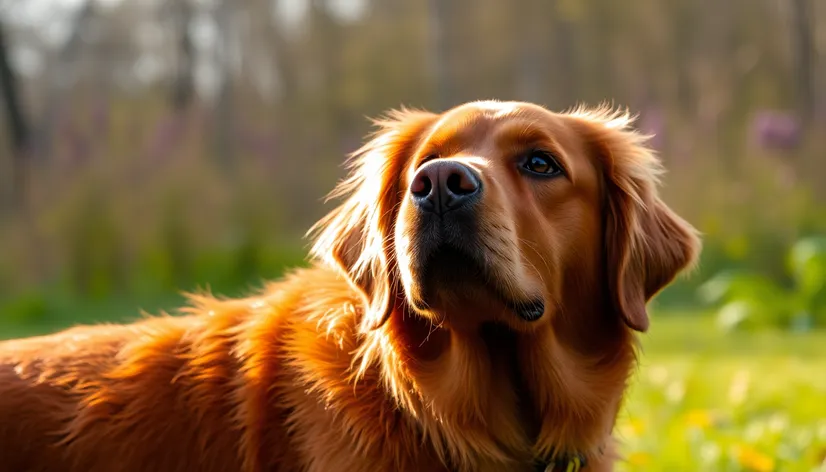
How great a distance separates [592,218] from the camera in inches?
119

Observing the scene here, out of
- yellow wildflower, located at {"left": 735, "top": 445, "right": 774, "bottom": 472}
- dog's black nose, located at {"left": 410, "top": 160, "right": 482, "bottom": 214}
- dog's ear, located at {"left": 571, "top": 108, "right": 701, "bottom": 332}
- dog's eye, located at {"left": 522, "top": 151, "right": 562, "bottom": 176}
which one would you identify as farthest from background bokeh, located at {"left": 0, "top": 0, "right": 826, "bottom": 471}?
dog's black nose, located at {"left": 410, "top": 160, "right": 482, "bottom": 214}

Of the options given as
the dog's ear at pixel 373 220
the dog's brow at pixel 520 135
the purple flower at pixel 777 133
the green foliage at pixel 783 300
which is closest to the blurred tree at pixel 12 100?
the green foliage at pixel 783 300

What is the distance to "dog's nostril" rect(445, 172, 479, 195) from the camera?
7.96ft

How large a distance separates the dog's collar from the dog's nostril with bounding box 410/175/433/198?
107cm

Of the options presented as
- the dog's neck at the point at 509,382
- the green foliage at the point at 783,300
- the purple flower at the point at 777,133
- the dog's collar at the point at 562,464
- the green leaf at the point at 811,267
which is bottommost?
the green foliage at the point at 783,300

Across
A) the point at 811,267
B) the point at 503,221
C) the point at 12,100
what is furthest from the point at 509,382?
the point at 12,100

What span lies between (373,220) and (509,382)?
2.53 feet

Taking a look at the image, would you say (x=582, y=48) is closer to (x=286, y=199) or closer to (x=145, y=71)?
(x=145, y=71)

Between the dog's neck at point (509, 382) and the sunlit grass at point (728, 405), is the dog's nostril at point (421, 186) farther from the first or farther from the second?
the sunlit grass at point (728, 405)

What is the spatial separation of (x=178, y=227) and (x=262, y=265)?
4.23 ft

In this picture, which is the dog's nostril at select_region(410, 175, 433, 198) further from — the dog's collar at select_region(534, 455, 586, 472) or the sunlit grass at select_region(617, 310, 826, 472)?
the sunlit grass at select_region(617, 310, 826, 472)

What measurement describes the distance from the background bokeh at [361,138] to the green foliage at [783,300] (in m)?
0.02

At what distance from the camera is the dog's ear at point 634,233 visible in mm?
2979

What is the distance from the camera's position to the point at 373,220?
303cm
